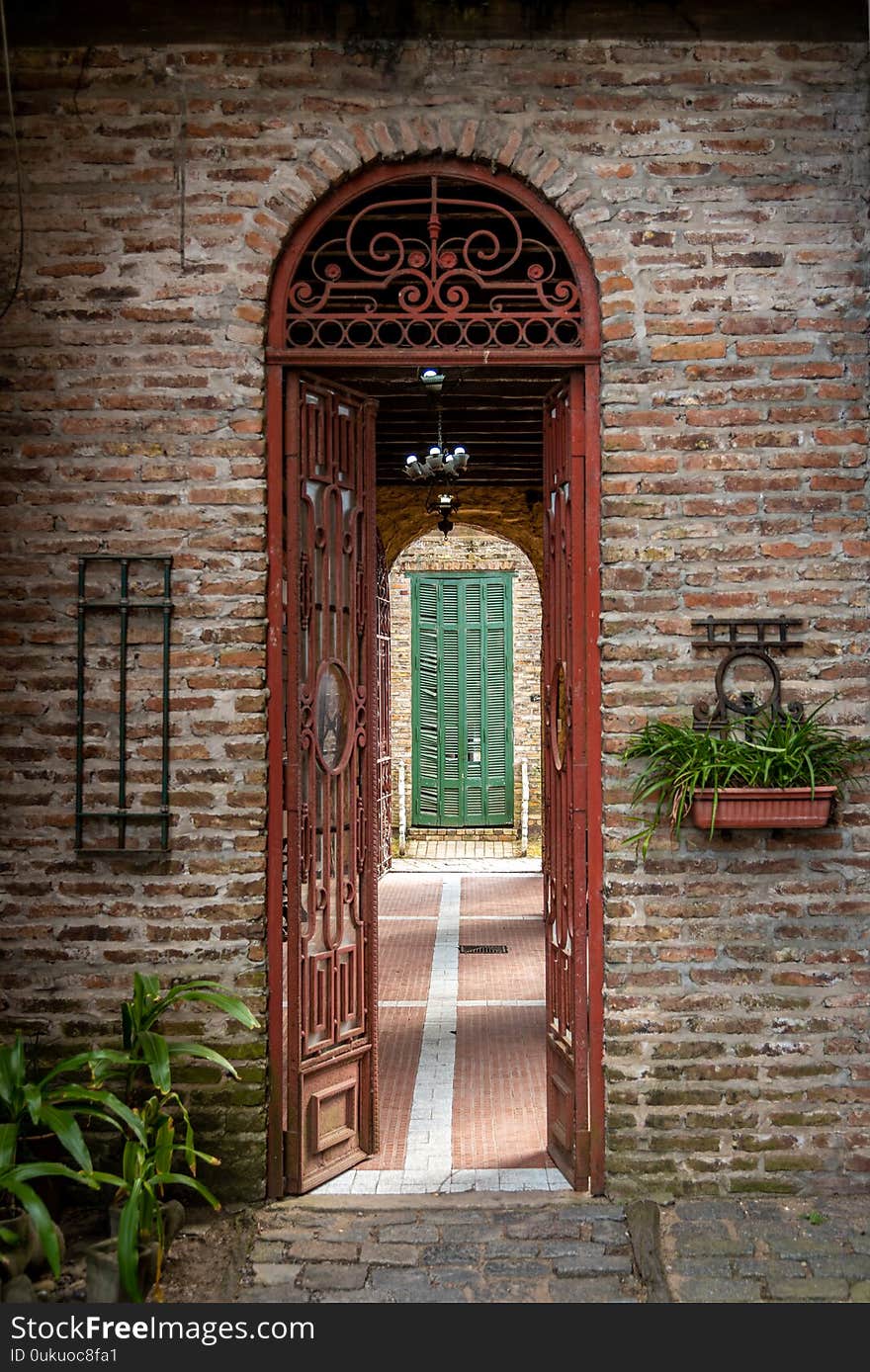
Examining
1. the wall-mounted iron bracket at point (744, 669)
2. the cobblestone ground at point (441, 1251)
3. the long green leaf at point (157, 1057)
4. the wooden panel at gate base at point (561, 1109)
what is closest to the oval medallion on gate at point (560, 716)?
the wall-mounted iron bracket at point (744, 669)

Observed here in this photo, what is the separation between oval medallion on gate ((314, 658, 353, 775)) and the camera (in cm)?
412

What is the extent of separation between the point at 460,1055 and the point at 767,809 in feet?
8.45

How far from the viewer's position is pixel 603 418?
12.8ft

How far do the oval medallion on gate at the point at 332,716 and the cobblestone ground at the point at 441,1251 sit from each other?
1.59 m

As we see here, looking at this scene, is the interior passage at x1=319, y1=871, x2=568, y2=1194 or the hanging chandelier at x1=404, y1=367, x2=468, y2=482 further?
the hanging chandelier at x1=404, y1=367, x2=468, y2=482

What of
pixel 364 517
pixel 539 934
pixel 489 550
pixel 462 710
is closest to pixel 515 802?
pixel 462 710

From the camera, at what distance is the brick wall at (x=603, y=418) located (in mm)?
3840

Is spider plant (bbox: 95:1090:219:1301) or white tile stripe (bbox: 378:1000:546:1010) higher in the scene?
spider plant (bbox: 95:1090:219:1301)

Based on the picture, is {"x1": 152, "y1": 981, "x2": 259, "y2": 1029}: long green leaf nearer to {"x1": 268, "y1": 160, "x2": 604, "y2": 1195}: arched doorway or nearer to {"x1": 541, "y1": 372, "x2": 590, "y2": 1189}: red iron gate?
{"x1": 268, "y1": 160, "x2": 604, "y2": 1195}: arched doorway

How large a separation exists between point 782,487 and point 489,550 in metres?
10.2

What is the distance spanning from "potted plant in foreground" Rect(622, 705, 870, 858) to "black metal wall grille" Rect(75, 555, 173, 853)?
172 cm

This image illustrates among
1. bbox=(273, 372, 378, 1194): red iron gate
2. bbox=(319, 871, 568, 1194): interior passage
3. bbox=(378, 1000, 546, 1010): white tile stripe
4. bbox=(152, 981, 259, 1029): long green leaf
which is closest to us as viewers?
bbox=(152, 981, 259, 1029): long green leaf

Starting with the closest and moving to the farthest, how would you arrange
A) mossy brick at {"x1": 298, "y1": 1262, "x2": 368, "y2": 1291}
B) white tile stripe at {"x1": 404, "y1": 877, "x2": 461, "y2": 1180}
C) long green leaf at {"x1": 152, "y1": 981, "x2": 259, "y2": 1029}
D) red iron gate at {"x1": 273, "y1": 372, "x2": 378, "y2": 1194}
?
mossy brick at {"x1": 298, "y1": 1262, "x2": 368, "y2": 1291}, long green leaf at {"x1": 152, "y1": 981, "x2": 259, "y2": 1029}, red iron gate at {"x1": 273, "y1": 372, "x2": 378, "y2": 1194}, white tile stripe at {"x1": 404, "y1": 877, "x2": 461, "y2": 1180}

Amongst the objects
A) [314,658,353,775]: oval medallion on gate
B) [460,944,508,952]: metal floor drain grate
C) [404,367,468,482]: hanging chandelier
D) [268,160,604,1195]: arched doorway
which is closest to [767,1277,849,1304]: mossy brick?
[268,160,604,1195]: arched doorway
